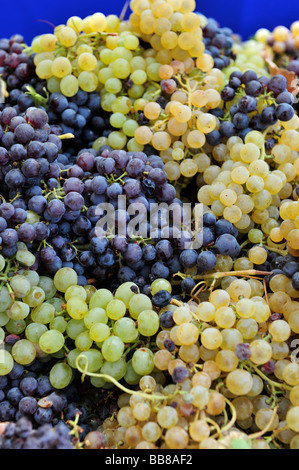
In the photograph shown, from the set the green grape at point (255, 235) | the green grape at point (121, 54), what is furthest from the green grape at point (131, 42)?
the green grape at point (255, 235)

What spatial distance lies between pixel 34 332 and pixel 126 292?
185 millimetres

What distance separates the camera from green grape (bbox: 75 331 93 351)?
0.84 m

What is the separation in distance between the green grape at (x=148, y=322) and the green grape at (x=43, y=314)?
0.17 meters

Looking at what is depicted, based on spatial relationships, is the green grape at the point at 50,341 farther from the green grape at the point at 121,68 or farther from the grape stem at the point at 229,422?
the green grape at the point at 121,68

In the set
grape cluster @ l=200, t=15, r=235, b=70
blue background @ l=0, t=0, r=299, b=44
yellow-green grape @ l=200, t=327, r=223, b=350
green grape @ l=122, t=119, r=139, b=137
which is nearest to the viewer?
yellow-green grape @ l=200, t=327, r=223, b=350

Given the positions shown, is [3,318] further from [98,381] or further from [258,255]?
[258,255]

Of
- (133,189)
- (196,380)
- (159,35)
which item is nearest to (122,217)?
(133,189)

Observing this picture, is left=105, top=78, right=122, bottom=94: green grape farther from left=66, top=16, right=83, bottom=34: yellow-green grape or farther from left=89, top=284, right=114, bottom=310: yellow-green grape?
left=89, top=284, right=114, bottom=310: yellow-green grape

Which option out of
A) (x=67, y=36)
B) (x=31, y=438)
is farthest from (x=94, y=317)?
(x=67, y=36)

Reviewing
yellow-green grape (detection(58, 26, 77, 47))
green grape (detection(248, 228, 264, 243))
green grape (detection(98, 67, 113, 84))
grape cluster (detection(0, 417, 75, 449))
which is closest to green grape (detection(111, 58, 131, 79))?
green grape (detection(98, 67, 113, 84))

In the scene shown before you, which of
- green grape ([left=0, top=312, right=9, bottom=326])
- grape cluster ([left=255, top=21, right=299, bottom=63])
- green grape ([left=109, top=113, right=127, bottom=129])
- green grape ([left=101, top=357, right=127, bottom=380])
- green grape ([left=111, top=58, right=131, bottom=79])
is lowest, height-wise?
green grape ([left=101, top=357, right=127, bottom=380])

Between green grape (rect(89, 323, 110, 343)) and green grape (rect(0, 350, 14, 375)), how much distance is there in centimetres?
15

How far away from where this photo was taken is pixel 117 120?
3.61 ft

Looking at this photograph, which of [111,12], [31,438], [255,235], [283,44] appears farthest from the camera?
[111,12]
